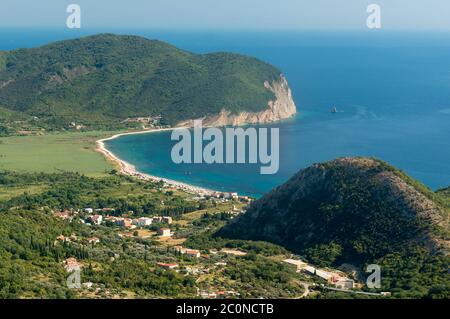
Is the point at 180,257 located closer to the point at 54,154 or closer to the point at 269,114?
the point at 54,154

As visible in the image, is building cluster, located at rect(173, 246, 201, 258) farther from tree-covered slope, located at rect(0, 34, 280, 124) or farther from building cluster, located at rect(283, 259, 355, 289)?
tree-covered slope, located at rect(0, 34, 280, 124)

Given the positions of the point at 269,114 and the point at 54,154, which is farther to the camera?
the point at 269,114

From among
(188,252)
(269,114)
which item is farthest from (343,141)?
(188,252)

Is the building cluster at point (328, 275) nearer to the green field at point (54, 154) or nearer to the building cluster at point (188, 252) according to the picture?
the building cluster at point (188, 252)

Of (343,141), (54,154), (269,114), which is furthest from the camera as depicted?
(269,114)
